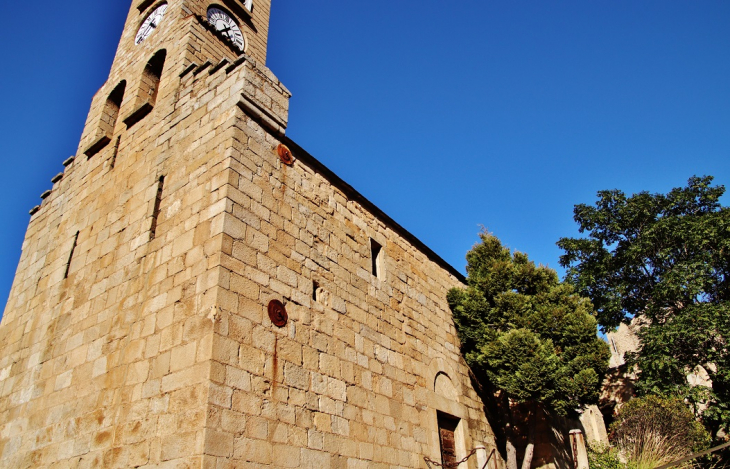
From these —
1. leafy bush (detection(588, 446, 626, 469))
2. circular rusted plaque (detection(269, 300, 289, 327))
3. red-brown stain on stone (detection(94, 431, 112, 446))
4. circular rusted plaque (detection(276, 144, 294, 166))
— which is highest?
circular rusted plaque (detection(276, 144, 294, 166))

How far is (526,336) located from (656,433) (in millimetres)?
3547

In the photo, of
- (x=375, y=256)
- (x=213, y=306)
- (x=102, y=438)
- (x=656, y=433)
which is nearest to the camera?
(x=213, y=306)

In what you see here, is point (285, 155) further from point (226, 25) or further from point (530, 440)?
point (530, 440)

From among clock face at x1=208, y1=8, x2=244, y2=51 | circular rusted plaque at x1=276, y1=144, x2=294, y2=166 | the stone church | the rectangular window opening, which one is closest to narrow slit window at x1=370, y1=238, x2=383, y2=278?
the stone church

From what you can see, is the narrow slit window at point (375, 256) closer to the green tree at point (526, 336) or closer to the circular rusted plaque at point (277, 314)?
the green tree at point (526, 336)

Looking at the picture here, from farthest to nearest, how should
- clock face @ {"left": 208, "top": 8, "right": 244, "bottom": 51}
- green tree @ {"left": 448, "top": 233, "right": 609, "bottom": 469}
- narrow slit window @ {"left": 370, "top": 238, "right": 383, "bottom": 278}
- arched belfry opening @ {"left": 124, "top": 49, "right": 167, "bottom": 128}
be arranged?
clock face @ {"left": 208, "top": 8, "right": 244, "bottom": 51}
green tree @ {"left": 448, "top": 233, "right": 609, "bottom": 469}
narrow slit window @ {"left": 370, "top": 238, "right": 383, "bottom": 278}
arched belfry opening @ {"left": 124, "top": 49, "right": 167, "bottom": 128}

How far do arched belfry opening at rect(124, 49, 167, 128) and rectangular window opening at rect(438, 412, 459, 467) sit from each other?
280 inches

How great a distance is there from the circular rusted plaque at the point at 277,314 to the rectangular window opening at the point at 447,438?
3842mm

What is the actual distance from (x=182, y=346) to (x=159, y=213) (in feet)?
7.25

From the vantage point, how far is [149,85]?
9188 mm

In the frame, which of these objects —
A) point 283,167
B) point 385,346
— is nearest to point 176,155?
point 283,167

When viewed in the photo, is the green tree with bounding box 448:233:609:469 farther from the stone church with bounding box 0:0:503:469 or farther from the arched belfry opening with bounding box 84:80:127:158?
the arched belfry opening with bounding box 84:80:127:158

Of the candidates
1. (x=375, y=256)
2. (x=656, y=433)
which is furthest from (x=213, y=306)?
(x=656, y=433)

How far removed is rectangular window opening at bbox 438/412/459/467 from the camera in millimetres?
8109
